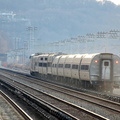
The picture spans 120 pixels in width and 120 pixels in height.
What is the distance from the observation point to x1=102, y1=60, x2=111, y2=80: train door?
126ft

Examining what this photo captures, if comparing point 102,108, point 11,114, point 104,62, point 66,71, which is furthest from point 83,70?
point 11,114

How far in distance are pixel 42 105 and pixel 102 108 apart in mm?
3610

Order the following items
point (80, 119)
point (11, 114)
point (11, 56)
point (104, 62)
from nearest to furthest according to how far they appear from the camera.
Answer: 1. point (80, 119)
2. point (11, 114)
3. point (104, 62)
4. point (11, 56)

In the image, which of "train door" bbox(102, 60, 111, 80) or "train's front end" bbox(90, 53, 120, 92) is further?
"train door" bbox(102, 60, 111, 80)

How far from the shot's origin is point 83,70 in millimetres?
41062

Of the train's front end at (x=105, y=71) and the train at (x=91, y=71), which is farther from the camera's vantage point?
the train at (x=91, y=71)

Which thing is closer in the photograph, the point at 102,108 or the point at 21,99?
the point at 102,108

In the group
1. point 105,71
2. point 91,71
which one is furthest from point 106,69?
point 91,71

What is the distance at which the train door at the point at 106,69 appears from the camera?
38.4 m

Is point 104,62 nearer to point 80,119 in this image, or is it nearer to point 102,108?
point 102,108

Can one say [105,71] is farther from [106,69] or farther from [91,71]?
[91,71]

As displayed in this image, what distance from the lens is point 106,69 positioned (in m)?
38.7

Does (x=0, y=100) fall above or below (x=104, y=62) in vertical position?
below

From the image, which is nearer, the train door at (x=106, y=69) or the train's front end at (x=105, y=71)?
the train's front end at (x=105, y=71)
